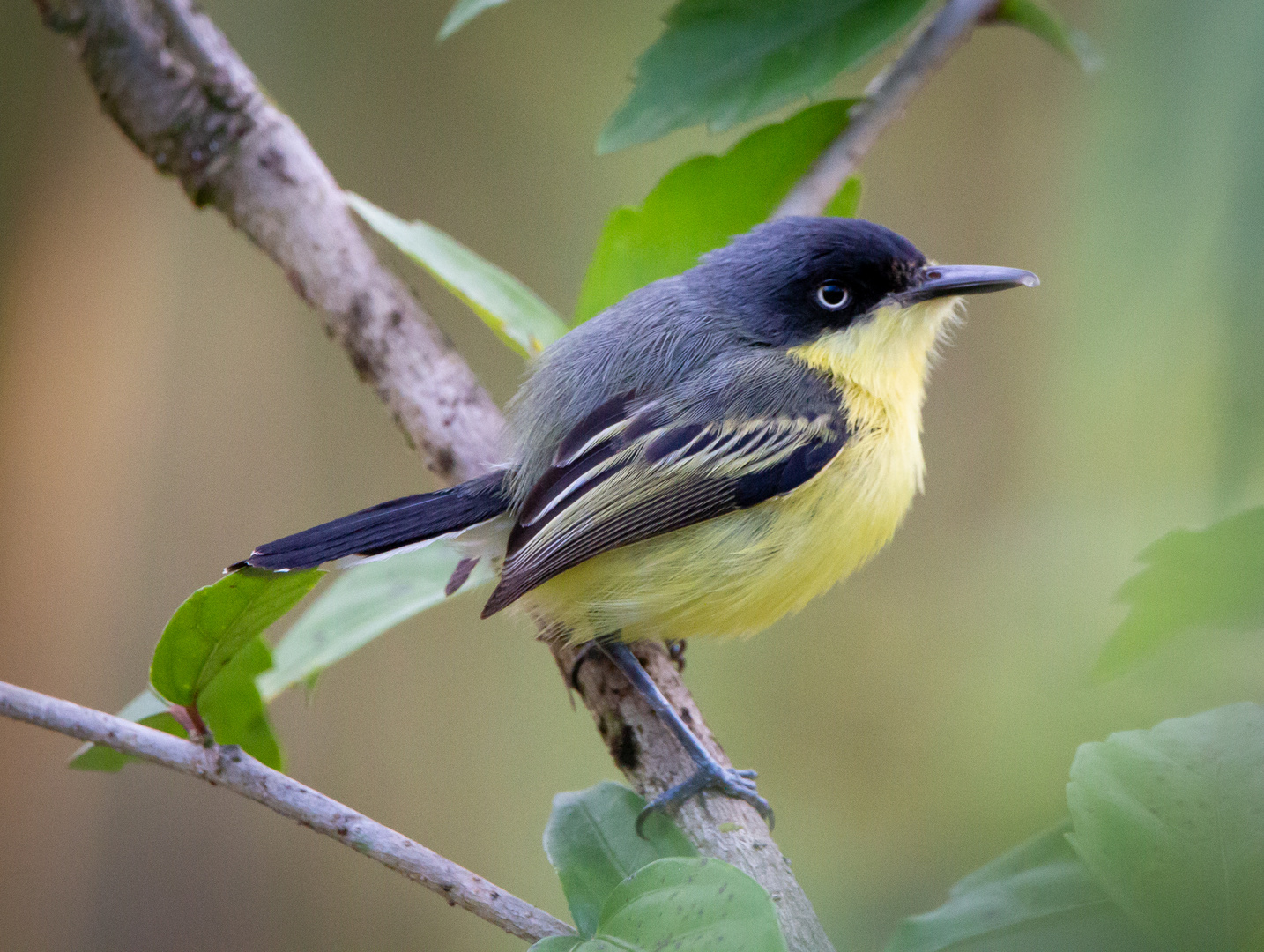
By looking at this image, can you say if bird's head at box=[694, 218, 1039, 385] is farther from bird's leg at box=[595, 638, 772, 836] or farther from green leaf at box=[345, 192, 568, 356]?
bird's leg at box=[595, 638, 772, 836]

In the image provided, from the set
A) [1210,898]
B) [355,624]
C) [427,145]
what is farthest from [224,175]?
[427,145]

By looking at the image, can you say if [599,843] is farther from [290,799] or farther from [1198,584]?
[1198,584]

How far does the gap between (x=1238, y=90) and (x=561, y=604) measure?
143 centimetres

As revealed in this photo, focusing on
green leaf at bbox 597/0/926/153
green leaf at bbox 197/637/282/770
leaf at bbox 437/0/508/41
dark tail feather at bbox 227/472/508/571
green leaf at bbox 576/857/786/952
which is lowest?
green leaf at bbox 576/857/786/952

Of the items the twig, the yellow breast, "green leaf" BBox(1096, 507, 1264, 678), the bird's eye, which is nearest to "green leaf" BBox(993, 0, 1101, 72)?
the bird's eye

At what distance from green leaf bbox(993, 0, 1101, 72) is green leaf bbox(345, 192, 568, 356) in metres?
Result: 0.91

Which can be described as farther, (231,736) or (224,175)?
(224,175)

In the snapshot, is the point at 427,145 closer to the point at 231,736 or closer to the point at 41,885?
the point at 41,885

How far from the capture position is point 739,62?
5.16 feet

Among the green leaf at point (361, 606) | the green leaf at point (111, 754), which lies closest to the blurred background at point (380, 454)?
the green leaf at point (361, 606)

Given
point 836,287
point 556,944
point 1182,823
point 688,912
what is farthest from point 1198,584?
point 836,287

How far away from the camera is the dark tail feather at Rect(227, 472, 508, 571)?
147 cm

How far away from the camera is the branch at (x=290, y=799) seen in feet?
3.50

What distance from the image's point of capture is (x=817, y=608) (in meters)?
3.62
